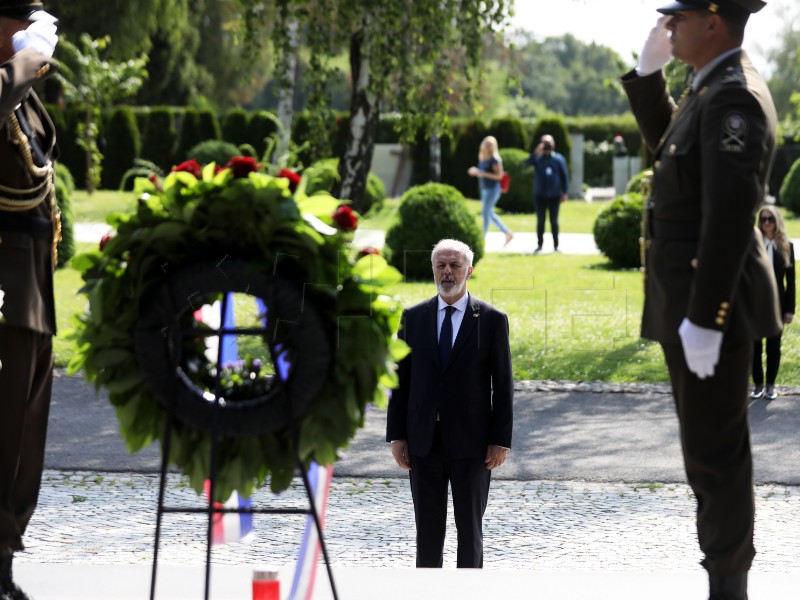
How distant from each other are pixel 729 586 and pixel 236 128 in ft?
105

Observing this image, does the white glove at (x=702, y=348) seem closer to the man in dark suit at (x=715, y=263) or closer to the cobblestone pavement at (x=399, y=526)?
the man in dark suit at (x=715, y=263)

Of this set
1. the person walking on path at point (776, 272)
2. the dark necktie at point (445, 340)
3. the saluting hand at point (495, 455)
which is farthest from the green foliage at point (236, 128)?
the saluting hand at point (495, 455)

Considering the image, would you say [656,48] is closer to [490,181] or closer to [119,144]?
[490,181]

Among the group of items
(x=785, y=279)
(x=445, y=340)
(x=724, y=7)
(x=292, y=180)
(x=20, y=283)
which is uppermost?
(x=724, y=7)

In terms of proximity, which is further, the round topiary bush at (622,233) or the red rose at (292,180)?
the round topiary bush at (622,233)

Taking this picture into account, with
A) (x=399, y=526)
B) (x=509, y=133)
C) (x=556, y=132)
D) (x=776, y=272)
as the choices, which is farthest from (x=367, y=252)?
(x=509, y=133)

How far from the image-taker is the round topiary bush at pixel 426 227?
17.1 metres

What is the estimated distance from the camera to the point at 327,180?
26.3ft

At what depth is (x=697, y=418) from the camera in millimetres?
3850

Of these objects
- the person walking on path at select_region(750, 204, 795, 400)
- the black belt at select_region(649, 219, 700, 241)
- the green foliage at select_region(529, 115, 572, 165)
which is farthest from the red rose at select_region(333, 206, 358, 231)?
the green foliage at select_region(529, 115, 572, 165)

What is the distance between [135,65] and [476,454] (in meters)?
30.7

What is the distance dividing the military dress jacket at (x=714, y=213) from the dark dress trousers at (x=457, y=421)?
1.76 m

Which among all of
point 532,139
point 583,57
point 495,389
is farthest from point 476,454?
point 583,57

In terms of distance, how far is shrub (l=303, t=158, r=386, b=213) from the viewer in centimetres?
399
